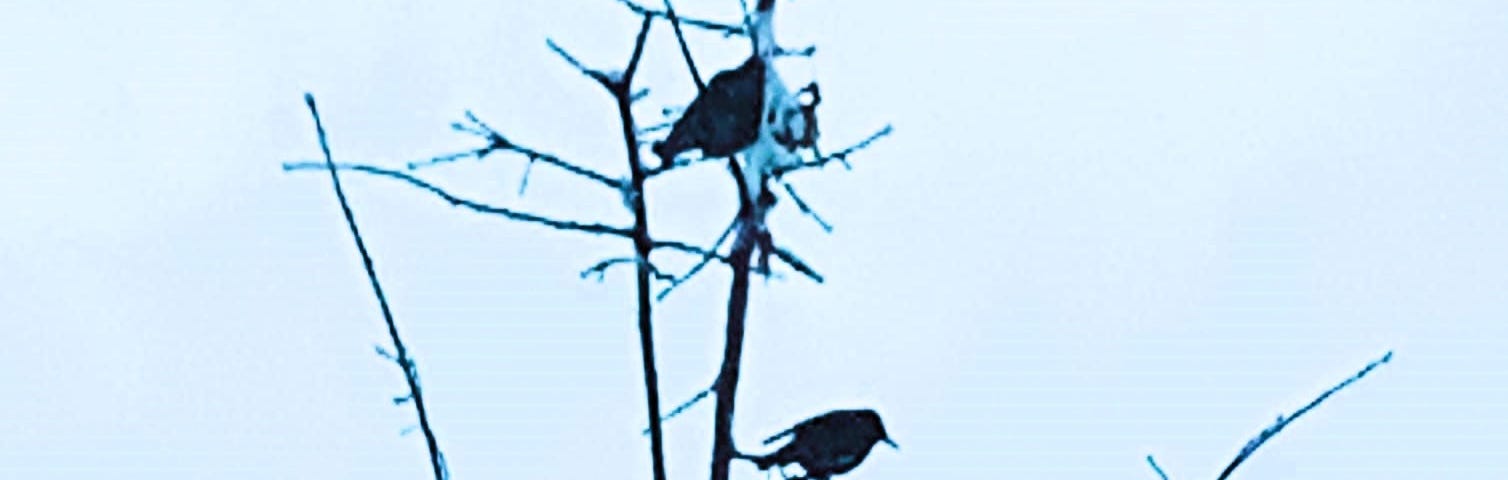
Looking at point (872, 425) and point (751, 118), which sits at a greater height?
point (751, 118)

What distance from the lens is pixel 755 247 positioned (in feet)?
4.24

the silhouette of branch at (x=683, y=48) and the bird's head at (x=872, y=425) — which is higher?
the silhouette of branch at (x=683, y=48)

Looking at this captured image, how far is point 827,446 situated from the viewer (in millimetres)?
1313

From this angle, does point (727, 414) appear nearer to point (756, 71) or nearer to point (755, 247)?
point (755, 247)

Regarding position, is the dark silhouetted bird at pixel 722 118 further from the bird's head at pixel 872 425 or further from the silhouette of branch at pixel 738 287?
the bird's head at pixel 872 425

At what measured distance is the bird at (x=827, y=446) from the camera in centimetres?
131

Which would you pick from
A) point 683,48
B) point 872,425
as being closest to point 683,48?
point 683,48

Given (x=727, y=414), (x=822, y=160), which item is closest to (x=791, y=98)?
(x=822, y=160)

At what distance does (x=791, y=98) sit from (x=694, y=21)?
102mm

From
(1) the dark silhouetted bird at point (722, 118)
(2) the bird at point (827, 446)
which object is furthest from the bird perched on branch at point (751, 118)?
(2) the bird at point (827, 446)

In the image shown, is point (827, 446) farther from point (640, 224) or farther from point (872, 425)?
point (640, 224)

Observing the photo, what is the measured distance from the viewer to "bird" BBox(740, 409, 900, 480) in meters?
1.31

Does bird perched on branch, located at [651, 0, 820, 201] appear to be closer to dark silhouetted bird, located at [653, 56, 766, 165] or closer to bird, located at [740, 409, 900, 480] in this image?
dark silhouetted bird, located at [653, 56, 766, 165]

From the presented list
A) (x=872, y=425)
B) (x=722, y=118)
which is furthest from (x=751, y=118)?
(x=872, y=425)
